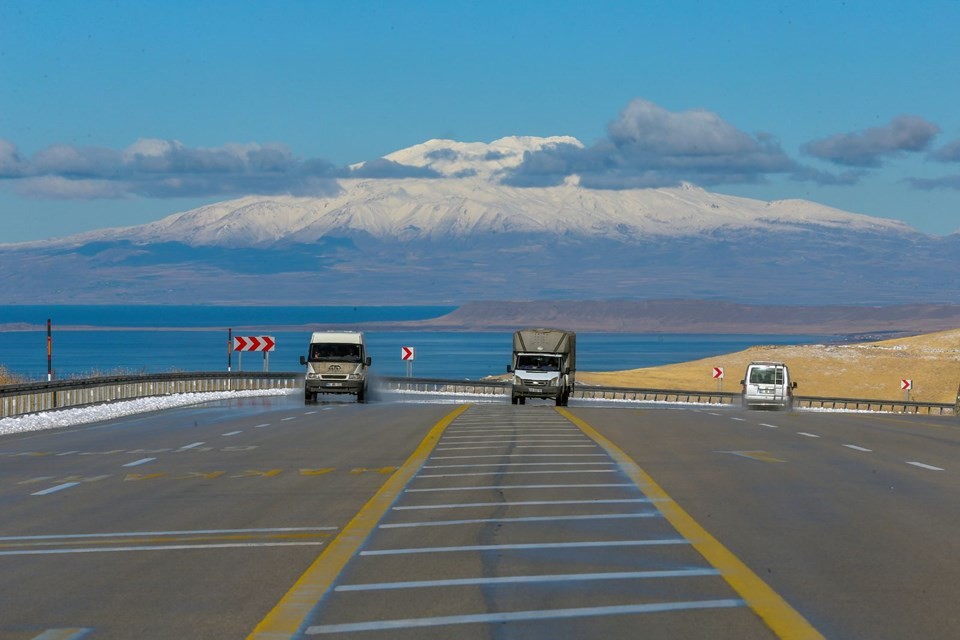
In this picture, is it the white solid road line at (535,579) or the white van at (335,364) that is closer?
the white solid road line at (535,579)

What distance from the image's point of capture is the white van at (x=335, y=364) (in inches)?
1983

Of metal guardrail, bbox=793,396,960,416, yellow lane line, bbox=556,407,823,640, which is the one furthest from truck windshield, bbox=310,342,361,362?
yellow lane line, bbox=556,407,823,640

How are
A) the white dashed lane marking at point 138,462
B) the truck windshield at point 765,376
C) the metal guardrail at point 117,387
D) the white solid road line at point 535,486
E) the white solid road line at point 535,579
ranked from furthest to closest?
the truck windshield at point 765,376
the metal guardrail at point 117,387
the white dashed lane marking at point 138,462
the white solid road line at point 535,486
the white solid road line at point 535,579

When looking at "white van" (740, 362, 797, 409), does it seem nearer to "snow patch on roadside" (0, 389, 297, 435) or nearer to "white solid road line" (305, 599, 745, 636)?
"snow patch on roadside" (0, 389, 297, 435)

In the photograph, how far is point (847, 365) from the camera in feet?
414

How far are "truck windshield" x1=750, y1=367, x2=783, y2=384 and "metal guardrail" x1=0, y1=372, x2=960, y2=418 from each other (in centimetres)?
692

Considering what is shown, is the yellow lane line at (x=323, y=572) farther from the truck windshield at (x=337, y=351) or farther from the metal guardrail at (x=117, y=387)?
A: the truck windshield at (x=337, y=351)

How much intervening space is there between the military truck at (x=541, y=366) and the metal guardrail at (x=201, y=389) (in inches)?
278

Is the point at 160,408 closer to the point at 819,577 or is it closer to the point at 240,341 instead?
the point at 240,341

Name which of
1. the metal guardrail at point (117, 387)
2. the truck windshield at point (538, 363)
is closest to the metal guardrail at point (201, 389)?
the metal guardrail at point (117, 387)

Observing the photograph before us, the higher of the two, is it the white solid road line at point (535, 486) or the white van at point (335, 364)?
the white solid road line at point (535, 486)

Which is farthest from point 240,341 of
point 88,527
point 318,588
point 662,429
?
point 318,588

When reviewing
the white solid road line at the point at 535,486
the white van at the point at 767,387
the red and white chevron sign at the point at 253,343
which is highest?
the white solid road line at the point at 535,486

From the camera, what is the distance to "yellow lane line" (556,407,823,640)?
899 centimetres
